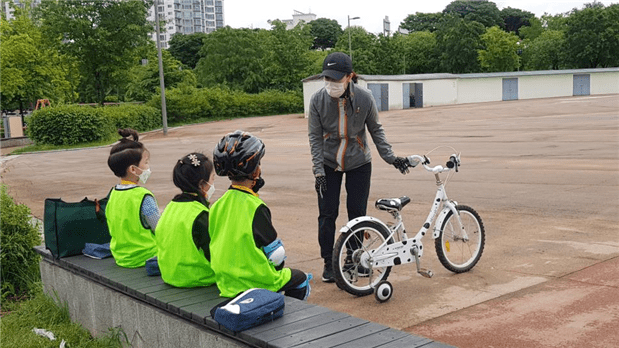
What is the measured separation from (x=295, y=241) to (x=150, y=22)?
4166cm

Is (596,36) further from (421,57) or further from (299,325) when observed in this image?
(299,325)

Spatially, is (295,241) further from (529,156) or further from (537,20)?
(537,20)

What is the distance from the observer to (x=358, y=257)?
5445 millimetres

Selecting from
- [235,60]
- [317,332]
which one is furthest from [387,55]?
[317,332]

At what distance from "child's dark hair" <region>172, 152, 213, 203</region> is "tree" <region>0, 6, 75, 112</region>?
41.9 m

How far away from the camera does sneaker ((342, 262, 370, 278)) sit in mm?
5520

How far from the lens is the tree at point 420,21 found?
397ft

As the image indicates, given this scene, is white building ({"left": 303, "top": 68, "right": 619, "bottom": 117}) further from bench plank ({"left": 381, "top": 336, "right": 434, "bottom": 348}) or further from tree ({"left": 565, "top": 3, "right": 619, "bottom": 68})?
bench plank ({"left": 381, "top": 336, "right": 434, "bottom": 348})

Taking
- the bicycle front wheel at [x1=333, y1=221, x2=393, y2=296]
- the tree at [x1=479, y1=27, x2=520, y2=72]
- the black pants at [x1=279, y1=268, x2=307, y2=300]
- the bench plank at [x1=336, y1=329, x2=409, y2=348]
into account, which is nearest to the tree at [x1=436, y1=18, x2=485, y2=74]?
the tree at [x1=479, y1=27, x2=520, y2=72]

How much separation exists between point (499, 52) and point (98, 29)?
44.5 m

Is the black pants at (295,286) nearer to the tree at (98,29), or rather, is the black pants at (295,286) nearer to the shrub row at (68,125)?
the shrub row at (68,125)

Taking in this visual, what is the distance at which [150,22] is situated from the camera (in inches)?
1838

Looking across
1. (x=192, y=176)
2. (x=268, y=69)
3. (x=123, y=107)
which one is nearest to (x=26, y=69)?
(x=123, y=107)

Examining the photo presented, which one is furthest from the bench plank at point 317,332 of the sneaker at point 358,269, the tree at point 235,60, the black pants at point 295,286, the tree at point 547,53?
the tree at point 547,53
